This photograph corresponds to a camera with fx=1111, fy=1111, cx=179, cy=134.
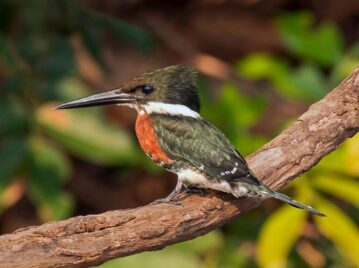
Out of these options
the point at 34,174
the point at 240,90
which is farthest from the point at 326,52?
the point at 34,174

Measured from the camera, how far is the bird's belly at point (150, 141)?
2893 mm

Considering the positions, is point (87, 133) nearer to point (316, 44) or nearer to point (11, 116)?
point (11, 116)

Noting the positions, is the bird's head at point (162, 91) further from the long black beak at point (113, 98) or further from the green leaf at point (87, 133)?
the green leaf at point (87, 133)

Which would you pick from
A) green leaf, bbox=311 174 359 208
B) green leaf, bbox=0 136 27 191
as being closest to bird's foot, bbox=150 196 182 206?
green leaf, bbox=311 174 359 208

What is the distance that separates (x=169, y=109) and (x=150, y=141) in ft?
0.32

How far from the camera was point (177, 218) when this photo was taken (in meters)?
2.69

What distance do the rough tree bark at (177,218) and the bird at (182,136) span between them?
6 cm

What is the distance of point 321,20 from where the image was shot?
5695 mm

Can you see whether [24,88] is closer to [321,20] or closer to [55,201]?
[55,201]

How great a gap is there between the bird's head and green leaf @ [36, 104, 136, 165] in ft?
4.75

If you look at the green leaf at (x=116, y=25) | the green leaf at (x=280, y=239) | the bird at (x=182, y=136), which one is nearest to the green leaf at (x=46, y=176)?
the green leaf at (x=116, y=25)

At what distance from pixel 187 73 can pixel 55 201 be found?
1.54 m

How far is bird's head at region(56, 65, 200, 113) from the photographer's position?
291 centimetres

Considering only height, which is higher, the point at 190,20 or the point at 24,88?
the point at 190,20
